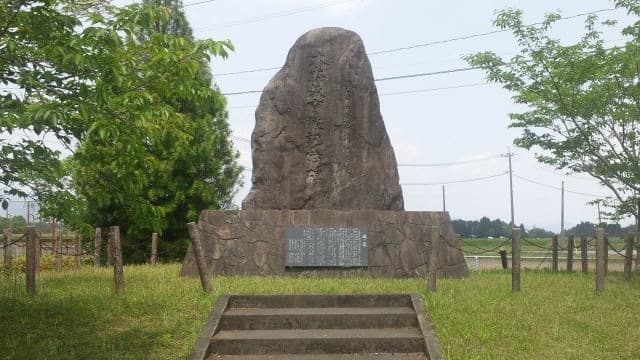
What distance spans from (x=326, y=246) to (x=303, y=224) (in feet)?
2.16

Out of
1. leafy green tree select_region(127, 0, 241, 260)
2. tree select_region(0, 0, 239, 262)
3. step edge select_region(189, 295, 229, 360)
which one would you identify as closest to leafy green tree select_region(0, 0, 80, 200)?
tree select_region(0, 0, 239, 262)

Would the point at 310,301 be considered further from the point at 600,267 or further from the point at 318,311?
the point at 600,267

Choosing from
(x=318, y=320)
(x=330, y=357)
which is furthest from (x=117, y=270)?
(x=330, y=357)

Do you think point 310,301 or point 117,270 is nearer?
point 310,301

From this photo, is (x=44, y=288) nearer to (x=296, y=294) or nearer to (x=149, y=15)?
(x=296, y=294)

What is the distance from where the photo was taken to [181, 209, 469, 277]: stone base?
497 inches

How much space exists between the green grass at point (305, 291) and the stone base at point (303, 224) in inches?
33.7

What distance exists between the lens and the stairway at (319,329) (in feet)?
26.0

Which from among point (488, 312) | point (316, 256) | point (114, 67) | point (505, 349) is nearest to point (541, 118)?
point (316, 256)

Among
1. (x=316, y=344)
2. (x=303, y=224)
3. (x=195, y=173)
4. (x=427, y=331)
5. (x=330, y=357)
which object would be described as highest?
(x=195, y=173)

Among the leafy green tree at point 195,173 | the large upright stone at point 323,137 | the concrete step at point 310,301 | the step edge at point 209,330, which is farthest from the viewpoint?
the leafy green tree at point 195,173

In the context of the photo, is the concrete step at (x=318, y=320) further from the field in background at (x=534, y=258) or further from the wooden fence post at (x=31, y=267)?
the field in background at (x=534, y=258)

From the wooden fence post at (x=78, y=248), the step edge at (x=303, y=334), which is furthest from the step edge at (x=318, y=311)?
the wooden fence post at (x=78, y=248)

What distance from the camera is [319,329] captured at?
8.63m
